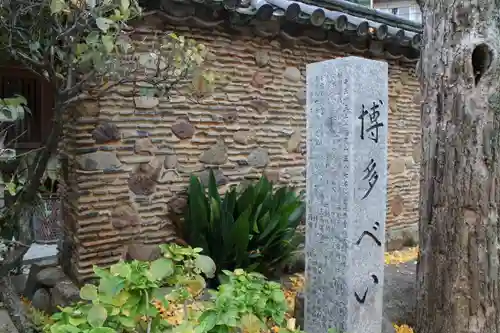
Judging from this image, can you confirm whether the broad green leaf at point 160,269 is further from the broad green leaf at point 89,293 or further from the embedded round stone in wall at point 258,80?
the embedded round stone in wall at point 258,80

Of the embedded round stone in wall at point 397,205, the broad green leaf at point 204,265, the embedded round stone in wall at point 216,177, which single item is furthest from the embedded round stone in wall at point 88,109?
the embedded round stone in wall at point 397,205

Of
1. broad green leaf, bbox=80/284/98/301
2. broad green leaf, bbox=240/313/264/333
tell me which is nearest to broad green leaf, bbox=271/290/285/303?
broad green leaf, bbox=240/313/264/333

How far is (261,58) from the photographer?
4.17 metres

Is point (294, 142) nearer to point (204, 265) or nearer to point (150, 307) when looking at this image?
point (204, 265)

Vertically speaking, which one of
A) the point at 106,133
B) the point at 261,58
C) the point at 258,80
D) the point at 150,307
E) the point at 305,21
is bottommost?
the point at 150,307

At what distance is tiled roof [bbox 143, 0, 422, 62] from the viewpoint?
3.58 m

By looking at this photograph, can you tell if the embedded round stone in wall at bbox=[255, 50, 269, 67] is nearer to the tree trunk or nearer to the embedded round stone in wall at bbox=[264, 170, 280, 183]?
the embedded round stone in wall at bbox=[264, 170, 280, 183]

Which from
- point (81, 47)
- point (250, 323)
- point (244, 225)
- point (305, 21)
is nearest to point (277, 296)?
point (250, 323)

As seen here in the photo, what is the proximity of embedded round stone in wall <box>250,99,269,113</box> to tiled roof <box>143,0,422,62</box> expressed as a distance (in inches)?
22.9

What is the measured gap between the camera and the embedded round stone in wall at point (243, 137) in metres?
4.07

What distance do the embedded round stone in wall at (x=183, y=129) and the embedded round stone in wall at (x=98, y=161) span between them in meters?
0.53

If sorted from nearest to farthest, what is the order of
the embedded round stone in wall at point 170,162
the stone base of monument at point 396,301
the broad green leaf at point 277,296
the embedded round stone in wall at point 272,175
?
the broad green leaf at point 277,296, the stone base of monument at point 396,301, the embedded round stone in wall at point 170,162, the embedded round stone in wall at point 272,175

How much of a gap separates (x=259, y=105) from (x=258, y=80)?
0.22m

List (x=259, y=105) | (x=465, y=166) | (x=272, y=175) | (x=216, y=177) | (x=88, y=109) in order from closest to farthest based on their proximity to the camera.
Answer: (x=465, y=166), (x=88, y=109), (x=216, y=177), (x=259, y=105), (x=272, y=175)
